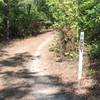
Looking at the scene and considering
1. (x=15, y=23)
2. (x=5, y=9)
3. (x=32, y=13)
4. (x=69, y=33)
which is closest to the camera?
(x=69, y=33)

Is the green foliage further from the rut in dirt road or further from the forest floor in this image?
the rut in dirt road

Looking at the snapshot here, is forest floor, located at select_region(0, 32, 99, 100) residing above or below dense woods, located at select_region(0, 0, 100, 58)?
below

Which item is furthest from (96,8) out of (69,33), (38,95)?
(69,33)

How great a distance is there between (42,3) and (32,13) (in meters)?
14.8

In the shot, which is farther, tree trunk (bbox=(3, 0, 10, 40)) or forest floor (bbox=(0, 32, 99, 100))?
tree trunk (bbox=(3, 0, 10, 40))

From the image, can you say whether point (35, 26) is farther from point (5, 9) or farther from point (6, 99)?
point (6, 99)

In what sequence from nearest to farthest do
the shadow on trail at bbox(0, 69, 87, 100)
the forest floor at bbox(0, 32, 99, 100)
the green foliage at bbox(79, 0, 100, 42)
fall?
the shadow on trail at bbox(0, 69, 87, 100), the forest floor at bbox(0, 32, 99, 100), the green foliage at bbox(79, 0, 100, 42)

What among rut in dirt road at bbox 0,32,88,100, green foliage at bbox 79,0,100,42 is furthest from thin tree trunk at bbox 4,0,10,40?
green foliage at bbox 79,0,100,42

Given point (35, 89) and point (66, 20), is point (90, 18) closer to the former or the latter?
point (66, 20)

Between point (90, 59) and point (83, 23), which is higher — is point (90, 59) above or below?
below

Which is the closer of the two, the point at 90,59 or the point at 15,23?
the point at 90,59

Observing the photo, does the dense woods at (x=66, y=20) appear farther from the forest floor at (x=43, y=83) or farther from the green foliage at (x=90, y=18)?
the forest floor at (x=43, y=83)

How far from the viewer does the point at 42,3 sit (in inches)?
2420

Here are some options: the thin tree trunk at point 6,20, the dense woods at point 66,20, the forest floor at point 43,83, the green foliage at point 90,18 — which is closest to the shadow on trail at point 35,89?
the forest floor at point 43,83
